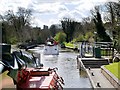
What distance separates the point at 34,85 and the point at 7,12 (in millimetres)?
53551

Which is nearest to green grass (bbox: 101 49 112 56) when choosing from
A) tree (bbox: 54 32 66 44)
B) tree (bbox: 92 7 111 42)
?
tree (bbox: 92 7 111 42)

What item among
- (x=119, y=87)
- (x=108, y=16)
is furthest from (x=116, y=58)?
(x=108, y=16)

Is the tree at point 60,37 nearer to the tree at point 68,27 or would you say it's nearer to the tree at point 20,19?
the tree at point 68,27

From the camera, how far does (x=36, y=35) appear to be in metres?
84.9

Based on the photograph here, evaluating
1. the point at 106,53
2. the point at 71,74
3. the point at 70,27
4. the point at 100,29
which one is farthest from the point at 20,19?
the point at 71,74

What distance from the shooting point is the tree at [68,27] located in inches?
3401

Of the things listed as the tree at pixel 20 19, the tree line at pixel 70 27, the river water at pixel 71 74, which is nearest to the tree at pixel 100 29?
the tree line at pixel 70 27

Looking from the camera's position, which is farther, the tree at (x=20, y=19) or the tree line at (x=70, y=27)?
the tree at (x=20, y=19)

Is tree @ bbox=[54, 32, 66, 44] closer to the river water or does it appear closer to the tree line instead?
the tree line

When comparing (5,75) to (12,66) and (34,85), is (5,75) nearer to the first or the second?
(12,66)

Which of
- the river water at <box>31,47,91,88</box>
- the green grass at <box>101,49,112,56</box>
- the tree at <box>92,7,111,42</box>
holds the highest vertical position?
the tree at <box>92,7,111,42</box>

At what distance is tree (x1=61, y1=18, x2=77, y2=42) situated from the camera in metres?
86.4

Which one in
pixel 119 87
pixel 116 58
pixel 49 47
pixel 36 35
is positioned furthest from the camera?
pixel 36 35

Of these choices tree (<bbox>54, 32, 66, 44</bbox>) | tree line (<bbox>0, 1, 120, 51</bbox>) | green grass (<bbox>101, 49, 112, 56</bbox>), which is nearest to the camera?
green grass (<bbox>101, 49, 112, 56</bbox>)
